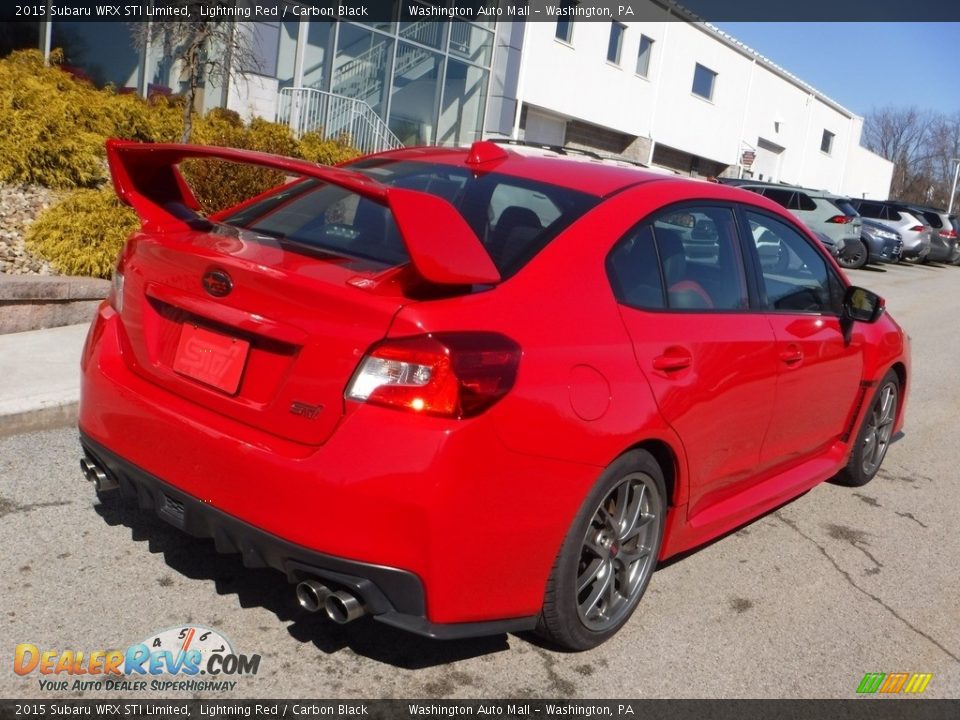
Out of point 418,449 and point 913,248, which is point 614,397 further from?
point 913,248

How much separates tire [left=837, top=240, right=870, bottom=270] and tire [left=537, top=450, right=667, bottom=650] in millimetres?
19945

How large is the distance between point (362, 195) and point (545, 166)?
1137 millimetres

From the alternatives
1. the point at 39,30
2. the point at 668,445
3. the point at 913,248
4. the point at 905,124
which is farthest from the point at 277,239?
the point at 905,124

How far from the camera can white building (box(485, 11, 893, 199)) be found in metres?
24.3

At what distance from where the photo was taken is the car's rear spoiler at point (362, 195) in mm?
2826

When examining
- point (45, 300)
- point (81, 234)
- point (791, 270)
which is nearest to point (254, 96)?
point (81, 234)

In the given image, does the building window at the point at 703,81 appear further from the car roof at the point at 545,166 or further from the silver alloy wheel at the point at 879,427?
the car roof at the point at 545,166

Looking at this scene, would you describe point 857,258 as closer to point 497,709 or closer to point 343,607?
point 497,709

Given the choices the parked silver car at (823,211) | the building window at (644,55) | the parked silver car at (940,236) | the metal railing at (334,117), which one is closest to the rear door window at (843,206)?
the parked silver car at (823,211)

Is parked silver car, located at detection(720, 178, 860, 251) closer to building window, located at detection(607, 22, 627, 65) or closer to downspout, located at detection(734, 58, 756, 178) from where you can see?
building window, located at detection(607, 22, 627, 65)

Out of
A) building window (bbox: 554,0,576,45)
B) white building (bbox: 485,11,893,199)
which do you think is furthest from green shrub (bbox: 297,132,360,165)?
building window (bbox: 554,0,576,45)

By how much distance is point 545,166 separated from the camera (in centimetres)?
391

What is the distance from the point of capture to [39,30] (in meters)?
14.5

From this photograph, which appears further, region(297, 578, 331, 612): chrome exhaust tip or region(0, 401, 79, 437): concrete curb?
region(0, 401, 79, 437): concrete curb
